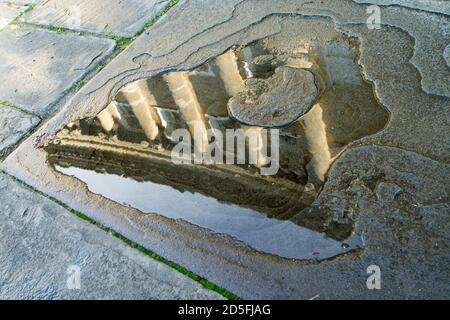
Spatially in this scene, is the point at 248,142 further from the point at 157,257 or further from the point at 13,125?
the point at 13,125

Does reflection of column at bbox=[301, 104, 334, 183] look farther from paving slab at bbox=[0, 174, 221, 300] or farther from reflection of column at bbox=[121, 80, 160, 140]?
reflection of column at bbox=[121, 80, 160, 140]

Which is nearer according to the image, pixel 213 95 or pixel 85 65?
pixel 213 95

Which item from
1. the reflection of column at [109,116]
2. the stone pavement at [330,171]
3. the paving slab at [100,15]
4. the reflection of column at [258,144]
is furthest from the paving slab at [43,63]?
the reflection of column at [258,144]

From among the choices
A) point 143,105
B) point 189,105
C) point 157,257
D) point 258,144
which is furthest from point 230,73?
point 157,257

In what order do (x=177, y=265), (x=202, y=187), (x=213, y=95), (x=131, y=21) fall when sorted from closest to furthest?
(x=177, y=265) < (x=202, y=187) < (x=213, y=95) < (x=131, y=21)

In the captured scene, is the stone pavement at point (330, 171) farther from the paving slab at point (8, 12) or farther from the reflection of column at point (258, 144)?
the paving slab at point (8, 12)

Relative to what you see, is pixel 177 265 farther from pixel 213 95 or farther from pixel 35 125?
pixel 35 125

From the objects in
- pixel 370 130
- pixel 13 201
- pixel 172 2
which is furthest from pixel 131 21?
pixel 370 130
